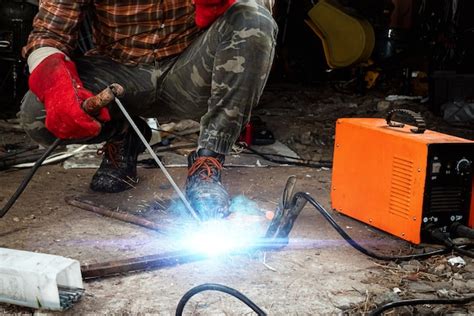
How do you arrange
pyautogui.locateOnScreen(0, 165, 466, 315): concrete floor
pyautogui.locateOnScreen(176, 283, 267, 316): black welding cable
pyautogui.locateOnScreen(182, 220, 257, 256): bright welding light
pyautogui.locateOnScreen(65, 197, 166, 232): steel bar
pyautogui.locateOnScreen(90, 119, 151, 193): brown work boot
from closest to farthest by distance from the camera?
pyautogui.locateOnScreen(176, 283, 267, 316): black welding cable, pyautogui.locateOnScreen(0, 165, 466, 315): concrete floor, pyautogui.locateOnScreen(182, 220, 257, 256): bright welding light, pyautogui.locateOnScreen(65, 197, 166, 232): steel bar, pyautogui.locateOnScreen(90, 119, 151, 193): brown work boot

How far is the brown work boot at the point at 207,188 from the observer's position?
6.46 feet

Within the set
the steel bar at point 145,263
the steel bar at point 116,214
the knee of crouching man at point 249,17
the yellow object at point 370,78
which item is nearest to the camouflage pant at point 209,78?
the knee of crouching man at point 249,17

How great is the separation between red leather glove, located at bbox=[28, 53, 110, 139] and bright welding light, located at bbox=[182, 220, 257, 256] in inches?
17.3

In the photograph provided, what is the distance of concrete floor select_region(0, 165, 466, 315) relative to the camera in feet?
4.61

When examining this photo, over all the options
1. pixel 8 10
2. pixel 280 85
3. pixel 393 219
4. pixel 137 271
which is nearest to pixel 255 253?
pixel 137 271

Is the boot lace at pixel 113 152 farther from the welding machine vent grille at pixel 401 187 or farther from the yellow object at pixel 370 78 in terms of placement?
the yellow object at pixel 370 78

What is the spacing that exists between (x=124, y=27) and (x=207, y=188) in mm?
689

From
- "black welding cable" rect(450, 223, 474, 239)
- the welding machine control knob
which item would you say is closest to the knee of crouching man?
the welding machine control knob

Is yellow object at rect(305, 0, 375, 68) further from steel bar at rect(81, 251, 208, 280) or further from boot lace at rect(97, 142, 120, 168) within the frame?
steel bar at rect(81, 251, 208, 280)

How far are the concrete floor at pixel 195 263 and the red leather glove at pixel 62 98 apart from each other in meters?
0.32

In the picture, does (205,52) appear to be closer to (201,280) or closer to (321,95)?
(201,280)

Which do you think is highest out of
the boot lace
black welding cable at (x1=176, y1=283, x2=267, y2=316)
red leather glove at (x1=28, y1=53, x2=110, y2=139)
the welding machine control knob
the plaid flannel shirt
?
the plaid flannel shirt

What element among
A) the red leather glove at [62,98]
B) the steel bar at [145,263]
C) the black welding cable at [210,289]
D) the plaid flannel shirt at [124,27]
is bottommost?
the steel bar at [145,263]

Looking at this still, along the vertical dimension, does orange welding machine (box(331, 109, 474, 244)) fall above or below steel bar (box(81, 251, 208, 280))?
above
